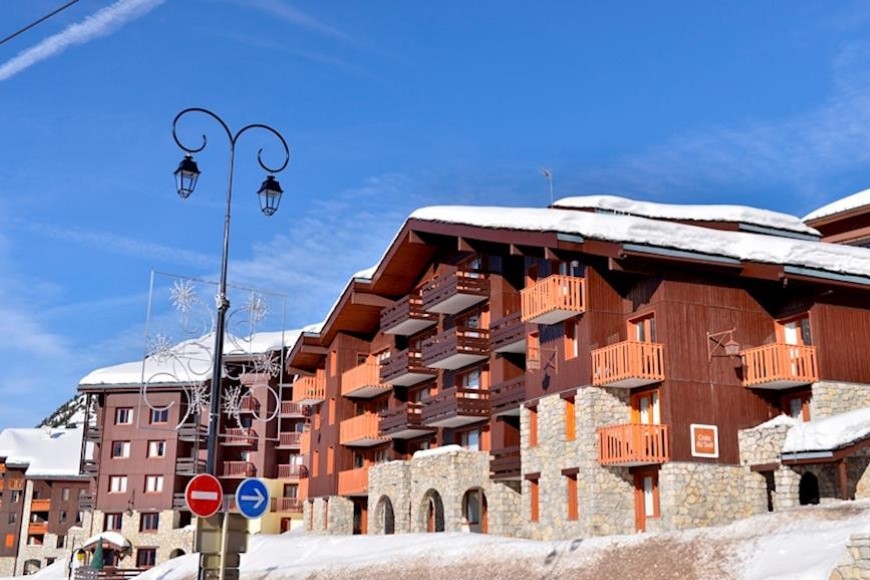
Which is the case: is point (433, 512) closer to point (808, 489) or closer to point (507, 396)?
point (507, 396)

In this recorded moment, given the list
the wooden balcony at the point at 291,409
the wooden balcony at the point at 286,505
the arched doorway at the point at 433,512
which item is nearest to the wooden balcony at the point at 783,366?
the arched doorway at the point at 433,512

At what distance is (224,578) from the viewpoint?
39.8ft

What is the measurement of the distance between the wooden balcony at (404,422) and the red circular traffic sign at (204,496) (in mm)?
27944

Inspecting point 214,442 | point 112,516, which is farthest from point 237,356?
point 214,442

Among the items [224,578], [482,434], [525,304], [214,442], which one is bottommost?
[224,578]

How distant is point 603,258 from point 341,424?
2152 cm

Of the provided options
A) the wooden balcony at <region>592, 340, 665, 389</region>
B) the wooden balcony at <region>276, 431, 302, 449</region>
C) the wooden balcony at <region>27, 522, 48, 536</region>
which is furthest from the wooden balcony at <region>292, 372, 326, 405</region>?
the wooden balcony at <region>27, 522, 48, 536</region>

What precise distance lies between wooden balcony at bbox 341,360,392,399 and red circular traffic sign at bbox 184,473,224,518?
1268 inches

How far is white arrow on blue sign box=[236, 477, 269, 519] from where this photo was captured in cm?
1221

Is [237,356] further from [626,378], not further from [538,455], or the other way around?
[626,378]

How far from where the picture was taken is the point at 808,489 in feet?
92.2

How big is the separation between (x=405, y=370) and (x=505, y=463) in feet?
26.9

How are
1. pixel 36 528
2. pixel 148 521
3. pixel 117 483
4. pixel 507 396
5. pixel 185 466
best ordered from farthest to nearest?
pixel 36 528, pixel 117 483, pixel 148 521, pixel 185 466, pixel 507 396

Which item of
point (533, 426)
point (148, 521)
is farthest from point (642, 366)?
point (148, 521)
